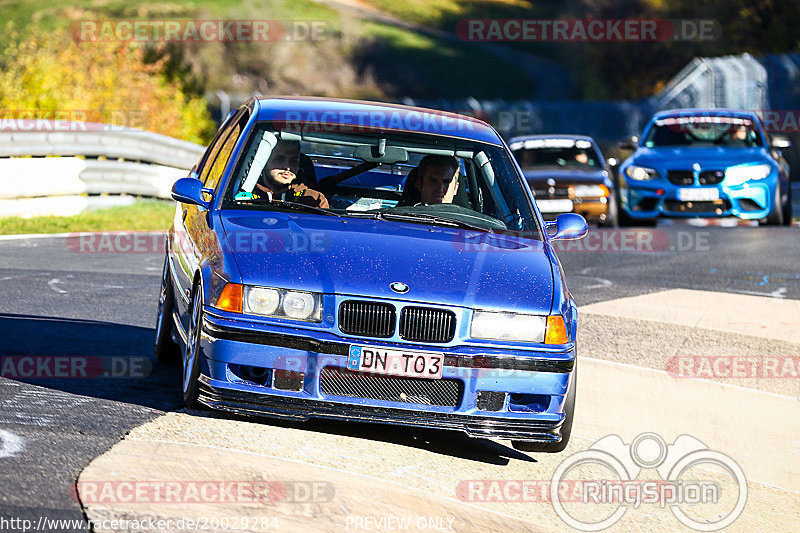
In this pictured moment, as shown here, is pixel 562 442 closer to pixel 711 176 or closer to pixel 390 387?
pixel 390 387

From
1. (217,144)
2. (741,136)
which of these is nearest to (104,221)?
(217,144)

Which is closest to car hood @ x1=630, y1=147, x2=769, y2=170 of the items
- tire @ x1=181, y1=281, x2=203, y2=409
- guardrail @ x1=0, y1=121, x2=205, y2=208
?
guardrail @ x1=0, y1=121, x2=205, y2=208

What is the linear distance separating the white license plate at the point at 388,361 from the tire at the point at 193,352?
767 mm

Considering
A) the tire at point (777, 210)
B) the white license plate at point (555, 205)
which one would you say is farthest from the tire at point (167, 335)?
the tire at point (777, 210)

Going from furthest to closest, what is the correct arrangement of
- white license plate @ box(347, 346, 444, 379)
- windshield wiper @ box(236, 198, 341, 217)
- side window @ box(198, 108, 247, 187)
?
side window @ box(198, 108, 247, 187), windshield wiper @ box(236, 198, 341, 217), white license plate @ box(347, 346, 444, 379)

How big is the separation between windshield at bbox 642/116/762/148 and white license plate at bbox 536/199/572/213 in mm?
1505

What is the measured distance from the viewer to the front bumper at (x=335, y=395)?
6293 mm

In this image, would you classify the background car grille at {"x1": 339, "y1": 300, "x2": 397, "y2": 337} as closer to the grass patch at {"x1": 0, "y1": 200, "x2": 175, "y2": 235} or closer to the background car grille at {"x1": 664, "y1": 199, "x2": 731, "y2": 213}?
the grass patch at {"x1": 0, "y1": 200, "x2": 175, "y2": 235}

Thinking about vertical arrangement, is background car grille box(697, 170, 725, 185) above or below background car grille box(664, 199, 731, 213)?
above

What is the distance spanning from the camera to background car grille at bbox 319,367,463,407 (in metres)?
6.32

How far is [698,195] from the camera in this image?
19.0 metres

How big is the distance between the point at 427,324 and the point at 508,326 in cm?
39

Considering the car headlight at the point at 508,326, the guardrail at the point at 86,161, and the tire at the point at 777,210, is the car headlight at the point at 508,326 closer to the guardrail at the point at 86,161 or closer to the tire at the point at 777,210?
the guardrail at the point at 86,161

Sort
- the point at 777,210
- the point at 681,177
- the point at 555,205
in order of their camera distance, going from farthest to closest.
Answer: the point at 555,205 → the point at 777,210 → the point at 681,177
